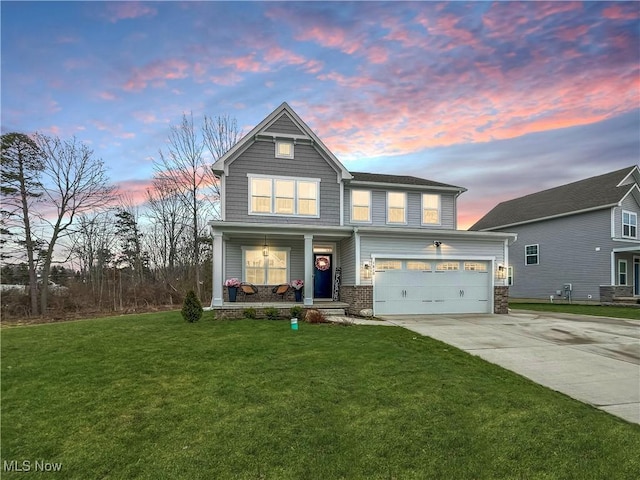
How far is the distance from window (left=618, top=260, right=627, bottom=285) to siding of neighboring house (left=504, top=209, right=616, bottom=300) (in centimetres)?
119

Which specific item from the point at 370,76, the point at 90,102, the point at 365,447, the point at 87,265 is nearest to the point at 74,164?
the point at 87,265

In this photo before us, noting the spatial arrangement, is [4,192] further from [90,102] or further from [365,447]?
[365,447]

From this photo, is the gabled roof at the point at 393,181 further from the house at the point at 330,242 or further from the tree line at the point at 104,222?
the tree line at the point at 104,222

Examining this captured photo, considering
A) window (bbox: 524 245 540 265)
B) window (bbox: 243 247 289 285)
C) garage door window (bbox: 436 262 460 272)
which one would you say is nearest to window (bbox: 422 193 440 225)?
garage door window (bbox: 436 262 460 272)

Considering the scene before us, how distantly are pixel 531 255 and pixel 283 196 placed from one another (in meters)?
19.5

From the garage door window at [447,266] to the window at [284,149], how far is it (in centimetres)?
756

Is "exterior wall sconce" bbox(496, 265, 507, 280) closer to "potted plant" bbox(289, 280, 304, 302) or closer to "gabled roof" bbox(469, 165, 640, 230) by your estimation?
"potted plant" bbox(289, 280, 304, 302)

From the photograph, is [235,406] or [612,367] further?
[612,367]

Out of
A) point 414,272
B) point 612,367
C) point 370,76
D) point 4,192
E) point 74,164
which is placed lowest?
point 612,367

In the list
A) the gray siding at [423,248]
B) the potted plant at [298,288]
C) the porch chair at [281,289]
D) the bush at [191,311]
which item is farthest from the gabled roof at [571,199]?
the bush at [191,311]

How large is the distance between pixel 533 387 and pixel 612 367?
2521 mm

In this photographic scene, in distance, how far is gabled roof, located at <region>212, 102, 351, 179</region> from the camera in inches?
533

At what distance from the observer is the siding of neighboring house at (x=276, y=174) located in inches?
537

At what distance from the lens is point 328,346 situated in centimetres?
755
